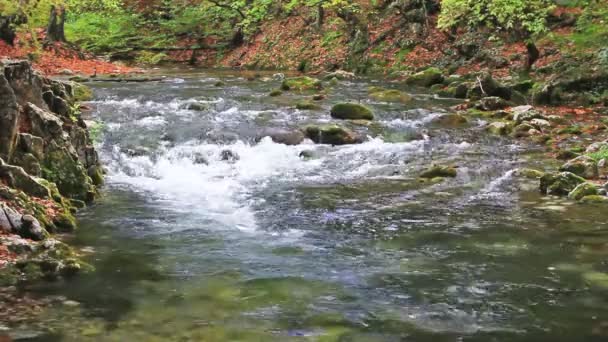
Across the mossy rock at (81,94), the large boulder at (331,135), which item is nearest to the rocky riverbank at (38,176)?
the large boulder at (331,135)

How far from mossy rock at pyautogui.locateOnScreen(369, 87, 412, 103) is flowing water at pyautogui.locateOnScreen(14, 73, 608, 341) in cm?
547

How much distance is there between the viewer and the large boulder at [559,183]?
10.2 meters

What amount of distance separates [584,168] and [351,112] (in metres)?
7.51

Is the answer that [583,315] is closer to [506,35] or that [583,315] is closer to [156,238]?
[156,238]

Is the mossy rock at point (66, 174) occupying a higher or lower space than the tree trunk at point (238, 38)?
lower

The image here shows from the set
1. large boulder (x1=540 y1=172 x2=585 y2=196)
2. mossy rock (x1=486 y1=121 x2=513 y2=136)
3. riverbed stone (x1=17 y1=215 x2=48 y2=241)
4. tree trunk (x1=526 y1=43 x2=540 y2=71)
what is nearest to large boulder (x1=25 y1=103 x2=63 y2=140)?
riverbed stone (x1=17 y1=215 x2=48 y2=241)

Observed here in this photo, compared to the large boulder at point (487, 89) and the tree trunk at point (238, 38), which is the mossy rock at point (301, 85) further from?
the tree trunk at point (238, 38)

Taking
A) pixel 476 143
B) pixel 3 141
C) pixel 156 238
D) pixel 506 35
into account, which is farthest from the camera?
pixel 506 35

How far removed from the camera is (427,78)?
78.4 ft

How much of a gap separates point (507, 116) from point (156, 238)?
1181cm

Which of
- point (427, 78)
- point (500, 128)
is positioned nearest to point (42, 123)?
point (500, 128)

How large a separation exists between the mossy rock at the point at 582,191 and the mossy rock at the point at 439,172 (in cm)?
237

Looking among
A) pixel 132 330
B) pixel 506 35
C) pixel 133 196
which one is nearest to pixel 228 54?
pixel 506 35

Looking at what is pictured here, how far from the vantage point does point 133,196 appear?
426 inches
